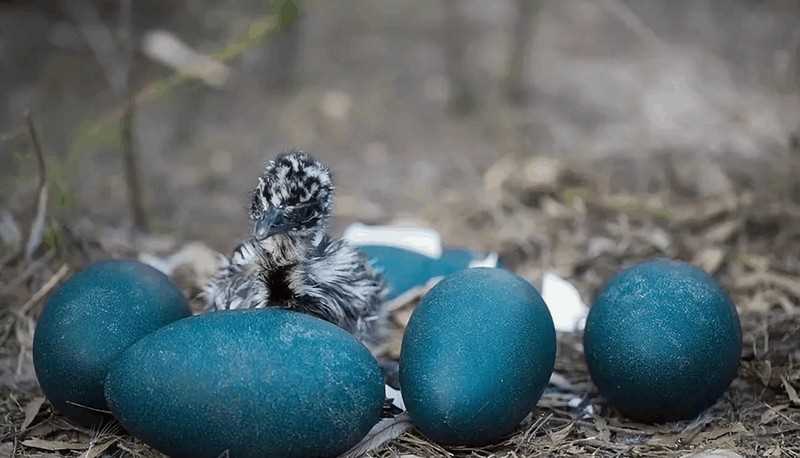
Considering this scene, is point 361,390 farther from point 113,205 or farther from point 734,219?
point 113,205

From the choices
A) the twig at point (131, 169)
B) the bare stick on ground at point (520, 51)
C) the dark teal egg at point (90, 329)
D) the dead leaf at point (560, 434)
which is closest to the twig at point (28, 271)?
the twig at point (131, 169)

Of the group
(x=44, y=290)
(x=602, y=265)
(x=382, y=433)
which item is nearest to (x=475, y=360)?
(x=382, y=433)

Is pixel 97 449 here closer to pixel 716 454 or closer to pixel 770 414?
pixel 716 454

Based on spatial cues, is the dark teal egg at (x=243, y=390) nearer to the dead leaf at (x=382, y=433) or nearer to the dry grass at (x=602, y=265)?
the dead leaf at (x=382, y=433)

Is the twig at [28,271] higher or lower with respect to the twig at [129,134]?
lower

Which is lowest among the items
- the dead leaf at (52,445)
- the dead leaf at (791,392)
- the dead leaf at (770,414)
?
the dead leaf at (770,414)

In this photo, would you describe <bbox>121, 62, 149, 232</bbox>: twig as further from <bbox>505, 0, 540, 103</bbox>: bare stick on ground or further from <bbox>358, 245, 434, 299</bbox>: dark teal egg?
<bbox>505, 0, 540, 103</bbox>: bare stick on ground

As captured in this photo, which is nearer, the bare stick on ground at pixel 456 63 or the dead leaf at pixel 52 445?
the dead leaf at pixel 52 445
